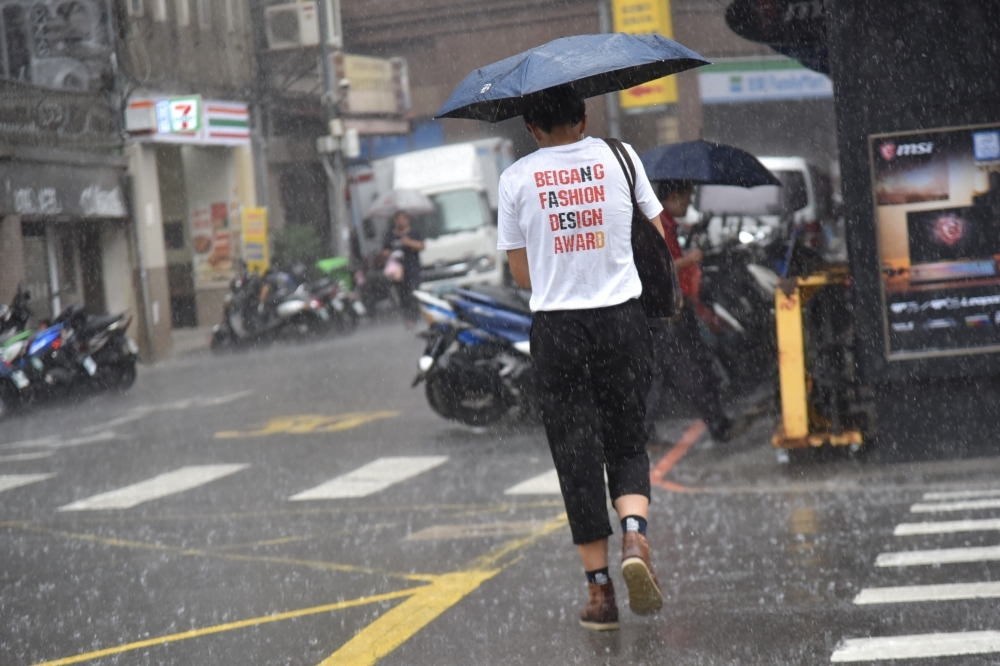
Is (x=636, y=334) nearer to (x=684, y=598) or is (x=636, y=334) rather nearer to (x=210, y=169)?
(x=684, y=598)

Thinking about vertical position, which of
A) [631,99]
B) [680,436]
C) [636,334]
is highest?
[631,99]

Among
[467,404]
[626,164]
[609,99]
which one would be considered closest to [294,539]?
[626,164]

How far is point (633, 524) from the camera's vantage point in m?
4.48

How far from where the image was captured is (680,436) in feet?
32.6

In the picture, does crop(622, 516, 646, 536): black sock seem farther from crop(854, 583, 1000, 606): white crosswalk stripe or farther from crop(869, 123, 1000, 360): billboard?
crop(869, 123, 1000, 360): billboard

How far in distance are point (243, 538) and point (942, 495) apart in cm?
356

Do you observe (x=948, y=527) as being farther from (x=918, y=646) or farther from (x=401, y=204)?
(x=401, y=204)

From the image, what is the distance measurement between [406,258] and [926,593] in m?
16.3

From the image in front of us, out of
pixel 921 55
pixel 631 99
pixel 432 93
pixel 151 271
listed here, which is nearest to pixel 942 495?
pixel 921 55

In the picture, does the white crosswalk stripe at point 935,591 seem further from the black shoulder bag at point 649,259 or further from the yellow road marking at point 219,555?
the yellow road marking at point 219,555

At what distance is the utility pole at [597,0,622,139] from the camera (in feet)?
93.2

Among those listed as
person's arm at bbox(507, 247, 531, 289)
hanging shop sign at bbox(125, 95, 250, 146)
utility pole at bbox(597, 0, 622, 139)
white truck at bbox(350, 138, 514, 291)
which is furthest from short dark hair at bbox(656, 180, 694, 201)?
utility pole at bbox(597, 0, 622, 139)

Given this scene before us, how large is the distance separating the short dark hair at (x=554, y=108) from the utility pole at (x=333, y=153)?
18.6 m

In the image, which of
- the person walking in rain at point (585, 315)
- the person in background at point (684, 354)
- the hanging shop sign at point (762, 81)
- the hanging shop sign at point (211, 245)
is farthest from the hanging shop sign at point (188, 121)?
the person walking in rain at point (585, 315)
